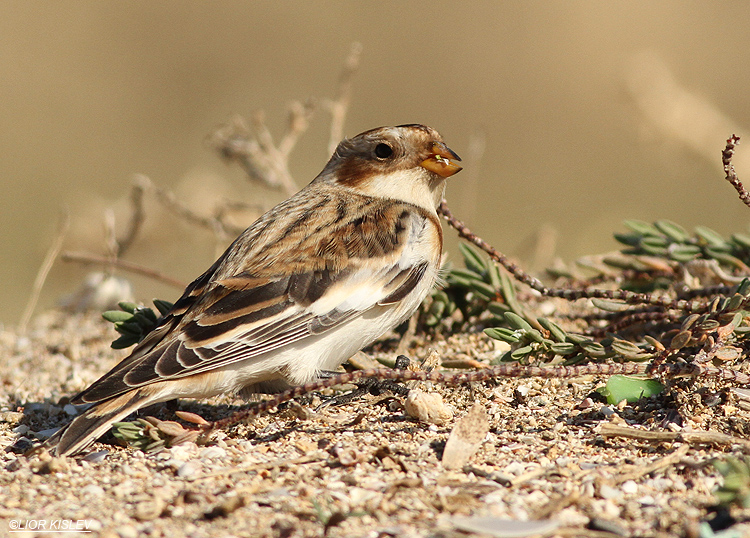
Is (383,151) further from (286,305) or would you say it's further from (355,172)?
(286,305)

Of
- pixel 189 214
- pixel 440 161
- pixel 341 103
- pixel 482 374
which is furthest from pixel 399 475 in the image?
pixel 341 103

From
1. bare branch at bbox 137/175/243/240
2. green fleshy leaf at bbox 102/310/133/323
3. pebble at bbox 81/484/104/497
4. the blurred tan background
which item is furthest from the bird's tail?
the blurred tan background

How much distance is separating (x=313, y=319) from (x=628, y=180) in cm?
577

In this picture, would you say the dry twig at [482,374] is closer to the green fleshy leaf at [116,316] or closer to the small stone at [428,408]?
the small stone at [428,408]

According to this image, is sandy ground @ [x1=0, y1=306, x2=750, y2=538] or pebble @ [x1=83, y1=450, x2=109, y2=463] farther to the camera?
pebble @ [x1=83, y1=450, x2=109, y2=463]

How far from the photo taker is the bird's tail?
3.08 meters

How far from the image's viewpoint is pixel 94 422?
10.5 ft

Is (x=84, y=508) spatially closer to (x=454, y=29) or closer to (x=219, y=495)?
(x=219, y=495)

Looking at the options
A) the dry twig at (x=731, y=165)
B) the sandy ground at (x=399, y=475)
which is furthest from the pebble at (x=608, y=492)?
the dry twig at (x=731, y=165)

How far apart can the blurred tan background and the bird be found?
71.6 inches

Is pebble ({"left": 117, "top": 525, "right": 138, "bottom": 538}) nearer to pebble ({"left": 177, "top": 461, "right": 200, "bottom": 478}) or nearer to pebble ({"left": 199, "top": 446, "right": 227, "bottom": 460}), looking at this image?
pebble ({"left": 177, "top": 461, "right": 200, "bottom": 478})

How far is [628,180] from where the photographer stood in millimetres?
8500

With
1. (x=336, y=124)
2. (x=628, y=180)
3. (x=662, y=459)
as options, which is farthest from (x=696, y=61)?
(x=662, y=459)

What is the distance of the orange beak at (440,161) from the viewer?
440 centimetres
